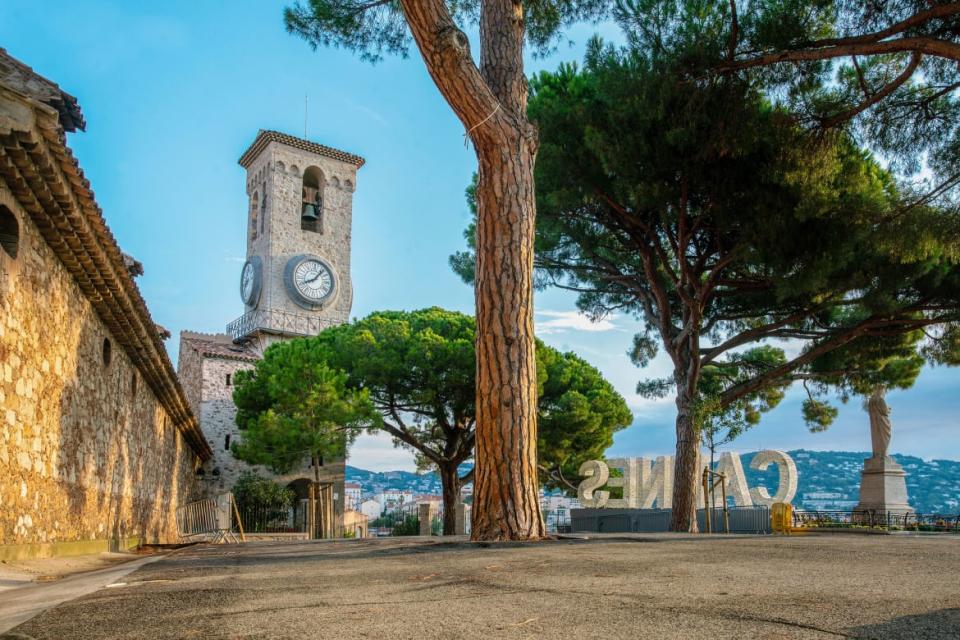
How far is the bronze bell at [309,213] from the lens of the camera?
35750 millimetres

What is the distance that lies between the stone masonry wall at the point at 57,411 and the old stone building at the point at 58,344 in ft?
0.04

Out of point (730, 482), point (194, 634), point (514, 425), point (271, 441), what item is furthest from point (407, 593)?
point (271, 441)

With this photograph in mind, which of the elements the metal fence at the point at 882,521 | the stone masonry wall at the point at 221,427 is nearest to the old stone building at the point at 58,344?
the metal fence at the point at 882,521

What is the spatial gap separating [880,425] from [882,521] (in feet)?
7.15

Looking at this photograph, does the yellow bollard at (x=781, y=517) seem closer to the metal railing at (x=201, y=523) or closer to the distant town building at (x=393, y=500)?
the metal railing at (x=201, y=523)

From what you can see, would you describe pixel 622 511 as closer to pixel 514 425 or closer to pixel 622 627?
pixel 514 425

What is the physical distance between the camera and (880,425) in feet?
56.9

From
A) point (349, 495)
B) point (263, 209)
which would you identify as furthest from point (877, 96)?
point (349, 495)

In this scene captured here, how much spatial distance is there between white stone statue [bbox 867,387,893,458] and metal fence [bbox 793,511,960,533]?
1.47 metres

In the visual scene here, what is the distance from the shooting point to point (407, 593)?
280 cm

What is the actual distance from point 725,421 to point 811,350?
313cm

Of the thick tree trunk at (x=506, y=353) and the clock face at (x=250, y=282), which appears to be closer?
the thick tree trunk at (x=506, y=353)

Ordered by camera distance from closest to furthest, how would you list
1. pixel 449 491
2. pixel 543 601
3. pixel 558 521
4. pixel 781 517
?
1. pixel 543 601
2. pixel 781 517
3. pixel 558 521
4. pixel 449 491

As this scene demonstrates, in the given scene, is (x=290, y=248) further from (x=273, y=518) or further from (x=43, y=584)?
(x=43, y=584)
